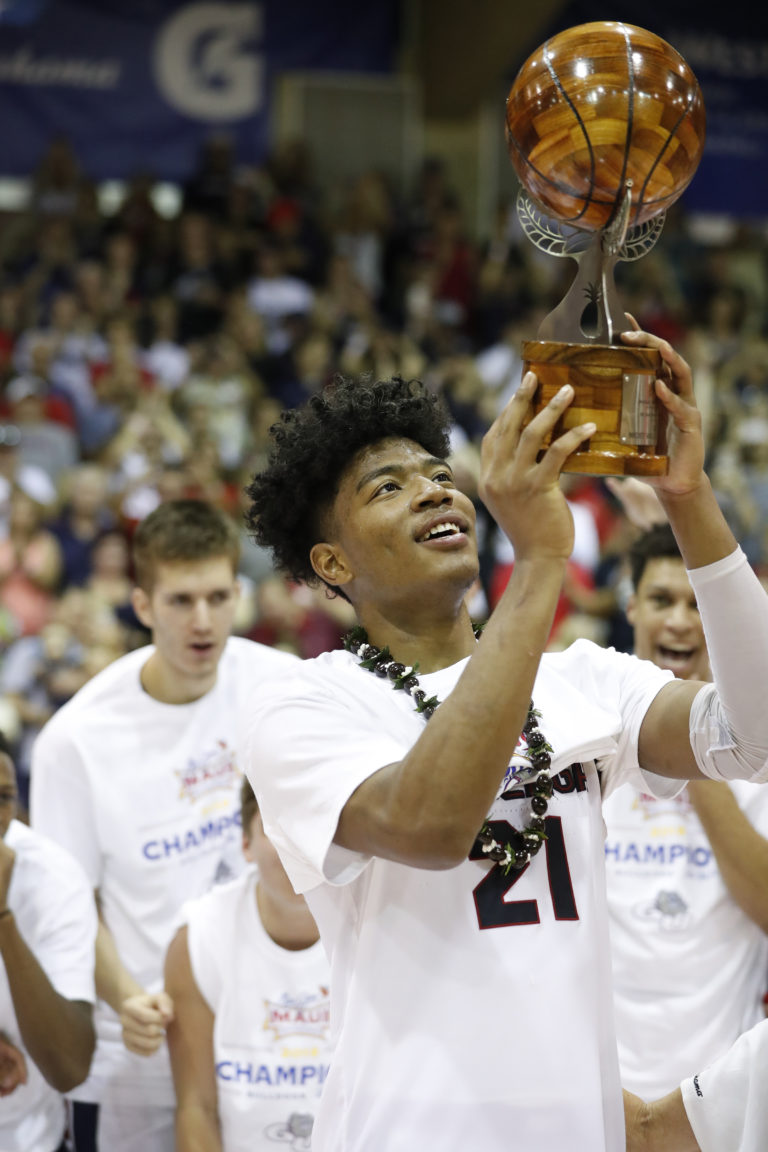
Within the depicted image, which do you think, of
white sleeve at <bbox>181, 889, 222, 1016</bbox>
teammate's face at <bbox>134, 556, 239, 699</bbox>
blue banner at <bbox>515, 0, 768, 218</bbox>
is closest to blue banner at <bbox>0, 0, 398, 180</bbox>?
blue banner at <bbox>515, 0, 768, 218</bbox>

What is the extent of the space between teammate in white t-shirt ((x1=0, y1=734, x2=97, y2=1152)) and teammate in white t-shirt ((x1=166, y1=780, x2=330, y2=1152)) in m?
0.24

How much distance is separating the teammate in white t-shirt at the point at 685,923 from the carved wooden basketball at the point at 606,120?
1.53 metres

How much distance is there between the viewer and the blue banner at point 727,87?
11938mm

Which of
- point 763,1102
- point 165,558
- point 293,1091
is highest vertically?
point 165,558

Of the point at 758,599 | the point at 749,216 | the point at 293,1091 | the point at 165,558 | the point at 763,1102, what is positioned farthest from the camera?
the point at 749,216

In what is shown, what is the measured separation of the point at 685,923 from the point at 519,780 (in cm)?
140

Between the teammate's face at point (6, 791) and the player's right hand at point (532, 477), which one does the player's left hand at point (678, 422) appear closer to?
the player's right hand at point (532, 477)

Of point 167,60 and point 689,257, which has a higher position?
point 167,60

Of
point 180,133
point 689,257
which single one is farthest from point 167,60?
point 689,257

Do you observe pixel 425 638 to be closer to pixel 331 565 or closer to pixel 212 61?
pixel 331 565

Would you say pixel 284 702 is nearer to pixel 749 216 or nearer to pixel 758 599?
pixel 758 599

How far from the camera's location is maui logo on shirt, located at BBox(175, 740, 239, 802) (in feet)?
13.5

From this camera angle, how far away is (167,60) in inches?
475

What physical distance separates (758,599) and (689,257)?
11463mm
